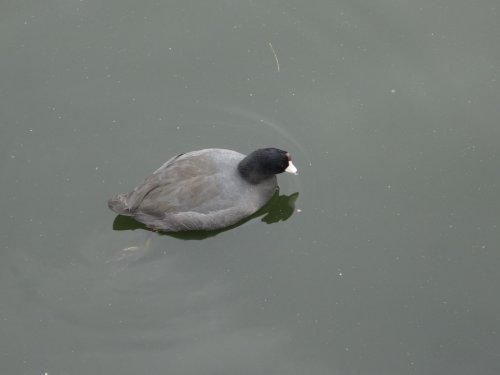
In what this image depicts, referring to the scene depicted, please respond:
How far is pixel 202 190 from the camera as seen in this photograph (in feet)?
20.1

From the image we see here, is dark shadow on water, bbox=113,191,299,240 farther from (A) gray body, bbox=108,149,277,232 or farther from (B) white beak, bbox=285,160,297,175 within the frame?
(B) white beak, bbox=285,160,297,175

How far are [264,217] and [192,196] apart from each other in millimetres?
853

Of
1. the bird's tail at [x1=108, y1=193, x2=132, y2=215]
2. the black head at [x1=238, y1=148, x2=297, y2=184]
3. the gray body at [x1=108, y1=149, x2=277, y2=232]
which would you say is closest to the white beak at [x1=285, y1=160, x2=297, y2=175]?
the black head at [x1=238, y1=148, x2=297, y2=184]

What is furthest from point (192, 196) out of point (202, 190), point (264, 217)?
point (264, 217)

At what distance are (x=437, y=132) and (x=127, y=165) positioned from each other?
305 cm

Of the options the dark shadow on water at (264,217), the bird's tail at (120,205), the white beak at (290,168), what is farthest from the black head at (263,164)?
the bird's tail at (120,205)

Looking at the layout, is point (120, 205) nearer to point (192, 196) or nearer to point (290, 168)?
point (192, 196)

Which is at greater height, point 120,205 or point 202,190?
point 202,190

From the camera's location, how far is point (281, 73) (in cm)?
727

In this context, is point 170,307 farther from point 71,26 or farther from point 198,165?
point 71,26

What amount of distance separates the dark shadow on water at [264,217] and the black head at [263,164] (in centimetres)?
43

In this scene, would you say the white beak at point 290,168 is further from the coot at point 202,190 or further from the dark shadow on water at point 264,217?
the dark shadow on water at point 264,217

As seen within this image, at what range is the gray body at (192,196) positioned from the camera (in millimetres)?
6102

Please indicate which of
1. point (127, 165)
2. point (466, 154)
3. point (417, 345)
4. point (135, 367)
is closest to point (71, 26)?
point (127, 165)
